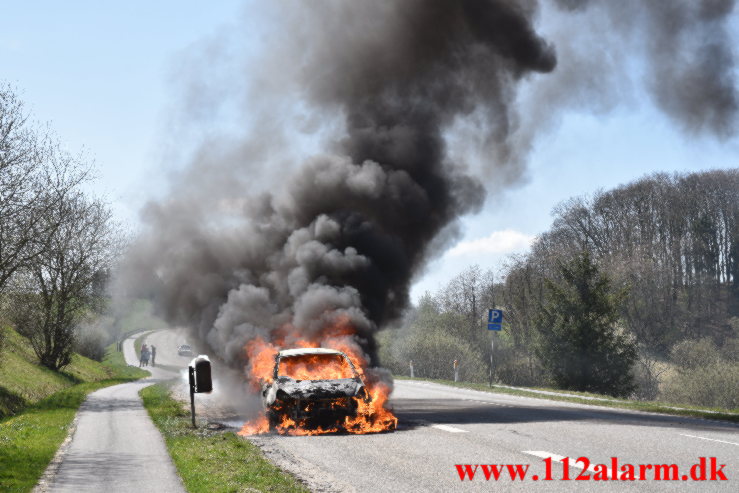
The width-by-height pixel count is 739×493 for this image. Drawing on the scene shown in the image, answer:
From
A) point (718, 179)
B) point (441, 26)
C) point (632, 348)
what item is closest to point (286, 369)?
point (441, 26)

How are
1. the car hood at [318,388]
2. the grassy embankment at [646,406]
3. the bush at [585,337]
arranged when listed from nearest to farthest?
the car hood at [318,388] < the grassy embankment at [646,406] < the bush at [585,337]

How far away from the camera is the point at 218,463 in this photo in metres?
12.2

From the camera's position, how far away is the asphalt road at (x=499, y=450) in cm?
961

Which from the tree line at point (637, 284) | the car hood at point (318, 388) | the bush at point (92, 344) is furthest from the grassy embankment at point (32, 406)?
the tree line at point (637, 284)

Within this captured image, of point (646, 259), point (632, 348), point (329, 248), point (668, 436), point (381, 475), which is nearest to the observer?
point (381, 475)

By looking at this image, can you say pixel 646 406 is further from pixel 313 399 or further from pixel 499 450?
pixel 499 450

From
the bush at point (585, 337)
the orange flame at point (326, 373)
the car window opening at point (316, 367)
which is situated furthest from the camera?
the bush at point (585, 337)

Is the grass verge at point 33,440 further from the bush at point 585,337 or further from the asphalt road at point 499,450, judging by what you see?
the bush at point 585,337

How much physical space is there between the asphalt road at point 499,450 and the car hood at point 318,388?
31.7 inches

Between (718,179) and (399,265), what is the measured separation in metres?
45.5

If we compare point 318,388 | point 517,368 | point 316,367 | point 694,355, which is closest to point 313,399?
point 318,388

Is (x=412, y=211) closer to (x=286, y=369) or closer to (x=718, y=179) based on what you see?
(x=286, y=369)

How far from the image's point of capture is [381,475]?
34.4 ft

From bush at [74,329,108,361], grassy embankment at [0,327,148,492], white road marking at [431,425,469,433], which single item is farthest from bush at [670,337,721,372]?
bush at [74,329,108,361]
